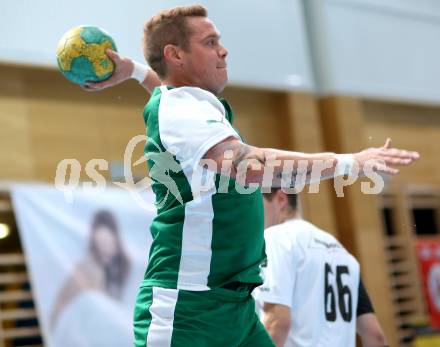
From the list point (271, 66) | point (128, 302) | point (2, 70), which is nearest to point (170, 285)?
point (128, 302)

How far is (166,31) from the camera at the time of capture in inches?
111

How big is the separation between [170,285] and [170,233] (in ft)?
0.53

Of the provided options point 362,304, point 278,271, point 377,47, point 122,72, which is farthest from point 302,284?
point 377,47

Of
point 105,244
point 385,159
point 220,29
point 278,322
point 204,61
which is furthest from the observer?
point 220,29

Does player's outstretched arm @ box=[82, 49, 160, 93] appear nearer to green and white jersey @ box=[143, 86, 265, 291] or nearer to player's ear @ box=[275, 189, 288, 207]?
green and white jersey @ box=[143, 86, 265, 291]

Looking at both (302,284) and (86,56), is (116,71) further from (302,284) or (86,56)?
(302,284)

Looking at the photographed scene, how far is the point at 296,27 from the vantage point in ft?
28.6

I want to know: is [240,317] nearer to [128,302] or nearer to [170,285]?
[170,285]

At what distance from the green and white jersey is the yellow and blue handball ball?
0.62m

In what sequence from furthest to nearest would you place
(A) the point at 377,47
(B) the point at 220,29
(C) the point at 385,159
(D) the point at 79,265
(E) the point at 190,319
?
(A) the point at 377,47 < (B) the point at 220,29 < (D) the point at 79,265 < (E) the point at 190,319 < (C) the point at 385,159

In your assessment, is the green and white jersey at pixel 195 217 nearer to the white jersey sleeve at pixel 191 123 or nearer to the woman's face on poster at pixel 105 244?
the white jersey sleeve at pixel 191 123

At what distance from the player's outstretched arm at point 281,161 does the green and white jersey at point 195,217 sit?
14 centimetres

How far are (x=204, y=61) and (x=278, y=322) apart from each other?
1329mm

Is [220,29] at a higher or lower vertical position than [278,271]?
higher
